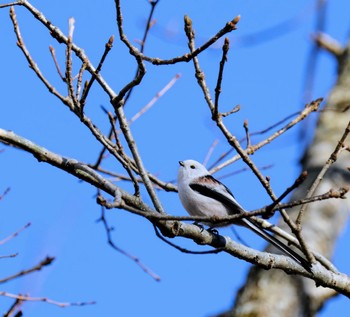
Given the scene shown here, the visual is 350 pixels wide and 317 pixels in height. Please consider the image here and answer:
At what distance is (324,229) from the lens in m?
4.61

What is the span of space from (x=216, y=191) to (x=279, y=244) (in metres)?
0.69

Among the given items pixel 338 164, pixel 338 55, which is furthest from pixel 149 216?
pixel 338 55

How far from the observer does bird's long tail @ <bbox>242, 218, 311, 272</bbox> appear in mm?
3148

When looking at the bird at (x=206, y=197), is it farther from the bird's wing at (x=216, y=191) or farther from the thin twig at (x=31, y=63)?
the thin twig at (x=31, y=63)

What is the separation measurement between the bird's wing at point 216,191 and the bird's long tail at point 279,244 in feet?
1.24

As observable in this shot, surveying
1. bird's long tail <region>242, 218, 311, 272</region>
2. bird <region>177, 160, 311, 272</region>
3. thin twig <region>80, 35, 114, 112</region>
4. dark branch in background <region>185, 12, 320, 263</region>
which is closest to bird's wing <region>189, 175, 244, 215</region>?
bird <region>177, 160, 311, 272</region>

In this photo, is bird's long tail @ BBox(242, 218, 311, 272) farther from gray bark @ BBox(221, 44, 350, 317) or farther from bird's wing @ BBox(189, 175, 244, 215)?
gray bark @ BBox(221, 44, 350, 317)

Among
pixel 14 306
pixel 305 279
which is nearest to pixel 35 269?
pixel 14 306

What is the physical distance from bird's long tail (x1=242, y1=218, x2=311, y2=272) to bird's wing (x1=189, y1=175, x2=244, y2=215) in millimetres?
377

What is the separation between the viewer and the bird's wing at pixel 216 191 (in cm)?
368

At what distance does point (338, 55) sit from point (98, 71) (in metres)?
4.84

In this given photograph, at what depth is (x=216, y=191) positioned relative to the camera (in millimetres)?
3787

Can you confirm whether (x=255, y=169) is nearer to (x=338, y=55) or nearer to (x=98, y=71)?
(x=98, y=71)

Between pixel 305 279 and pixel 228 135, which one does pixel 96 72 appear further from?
pixel 305 279
